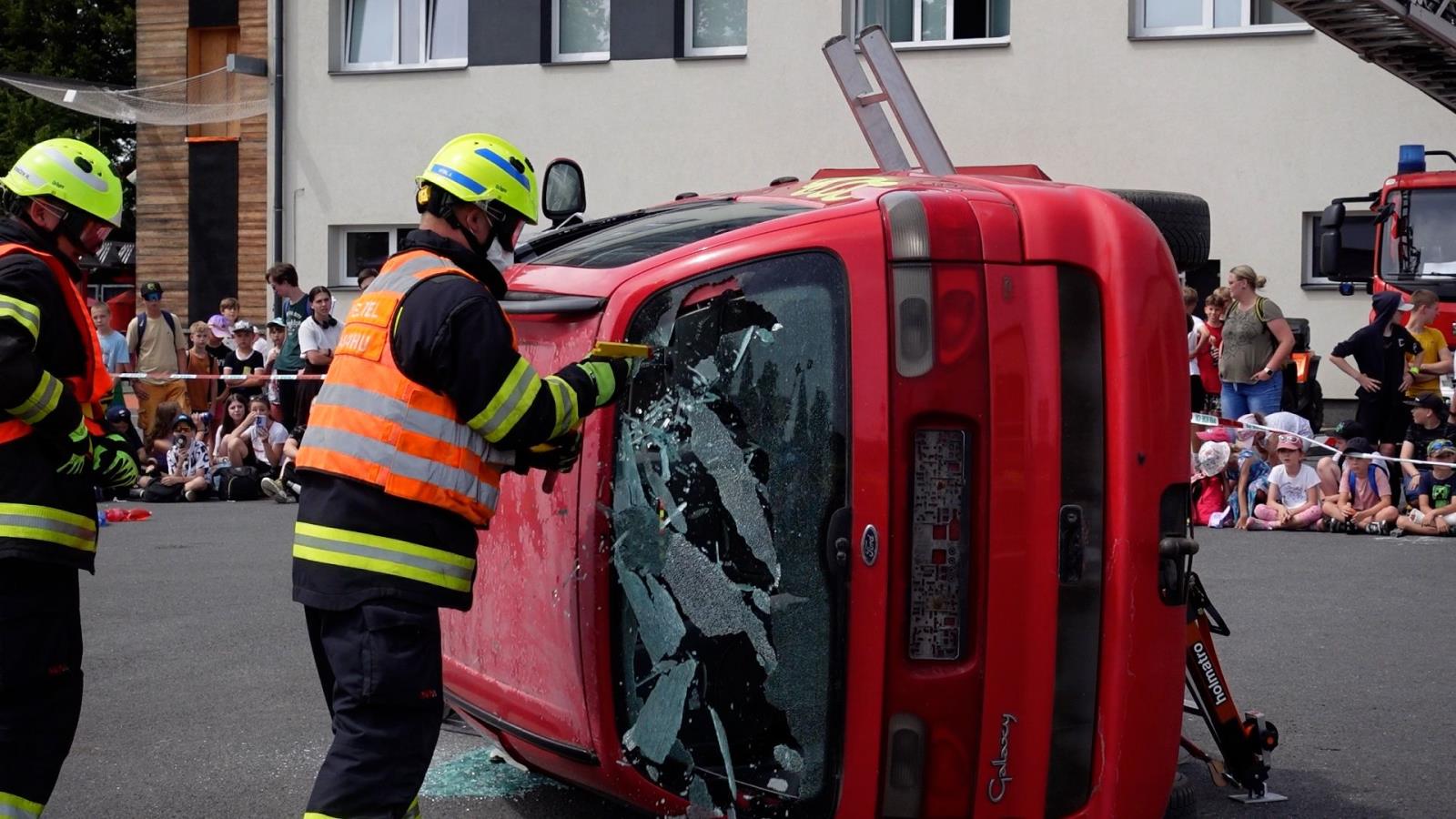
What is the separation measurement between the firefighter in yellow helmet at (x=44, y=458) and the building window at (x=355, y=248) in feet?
55.8

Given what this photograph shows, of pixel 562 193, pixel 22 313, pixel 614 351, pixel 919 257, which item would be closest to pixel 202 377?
pixel 562 193

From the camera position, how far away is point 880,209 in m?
3.92

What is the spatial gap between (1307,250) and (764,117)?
604 centimetres

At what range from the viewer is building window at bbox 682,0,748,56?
1970 cm

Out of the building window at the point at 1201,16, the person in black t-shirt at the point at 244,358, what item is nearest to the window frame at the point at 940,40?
the building window at the point at 1201,16

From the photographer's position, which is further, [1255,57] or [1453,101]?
[1255,57]

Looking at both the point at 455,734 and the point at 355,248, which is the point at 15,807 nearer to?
the point at 455,734

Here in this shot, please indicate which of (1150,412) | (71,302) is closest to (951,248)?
(1150,412)

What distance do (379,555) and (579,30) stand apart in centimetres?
1758

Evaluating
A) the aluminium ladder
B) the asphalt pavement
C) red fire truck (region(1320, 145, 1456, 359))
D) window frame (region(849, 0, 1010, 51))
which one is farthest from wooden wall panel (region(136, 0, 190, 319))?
the aluminium ladder

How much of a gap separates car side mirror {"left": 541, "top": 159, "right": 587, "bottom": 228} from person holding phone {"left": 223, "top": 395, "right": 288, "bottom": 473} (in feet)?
31.6

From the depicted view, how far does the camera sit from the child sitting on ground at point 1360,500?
11766 millimetres

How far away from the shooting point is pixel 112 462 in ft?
15.1

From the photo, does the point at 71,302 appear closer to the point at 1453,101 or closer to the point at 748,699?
the point at 748,699
